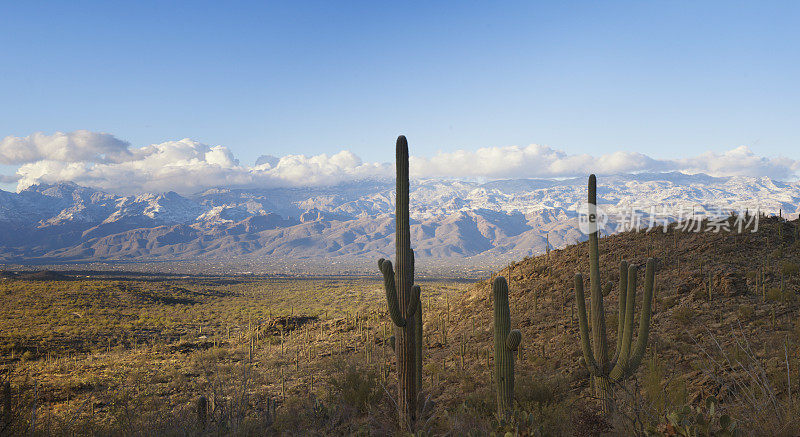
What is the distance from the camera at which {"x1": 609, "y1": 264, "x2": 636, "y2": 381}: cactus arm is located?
24.5ft

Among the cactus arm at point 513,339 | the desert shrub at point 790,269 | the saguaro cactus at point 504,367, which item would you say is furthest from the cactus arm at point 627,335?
the desert shrub at point 790,269

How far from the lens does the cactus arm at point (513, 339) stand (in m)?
6.15

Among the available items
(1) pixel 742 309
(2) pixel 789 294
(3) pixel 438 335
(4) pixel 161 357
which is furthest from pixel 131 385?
(2) pixel 789 294

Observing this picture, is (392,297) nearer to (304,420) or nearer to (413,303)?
(413,303)

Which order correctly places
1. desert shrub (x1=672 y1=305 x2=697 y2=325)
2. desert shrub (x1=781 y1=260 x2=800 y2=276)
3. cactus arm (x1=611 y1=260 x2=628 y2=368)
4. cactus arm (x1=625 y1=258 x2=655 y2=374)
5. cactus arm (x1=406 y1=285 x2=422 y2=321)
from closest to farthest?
1. cactus arm (x1=406 y1=285 x2=422 y2=321)
2. cactus arm (x1=625 y1=258 x2=655 y2=374)
3. cactus arm (x1=611 y1=260 x2=628 y2=368)
4. desert shrub (x1=672 y1=305 x2=697 y2=325)
5. desert shrub (x1=781 y1=260 x2=800 y2=276)

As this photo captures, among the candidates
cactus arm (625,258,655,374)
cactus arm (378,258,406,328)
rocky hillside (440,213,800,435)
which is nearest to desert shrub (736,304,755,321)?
rocky hillside (440,213,800,435)

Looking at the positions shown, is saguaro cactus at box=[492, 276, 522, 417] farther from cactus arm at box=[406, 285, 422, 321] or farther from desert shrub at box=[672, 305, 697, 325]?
desert shrub at box=[672, 305, 697, 325]

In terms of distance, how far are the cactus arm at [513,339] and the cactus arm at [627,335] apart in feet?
8.62

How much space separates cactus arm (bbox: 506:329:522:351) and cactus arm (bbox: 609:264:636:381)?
2.63 meters

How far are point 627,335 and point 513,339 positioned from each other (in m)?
2.81

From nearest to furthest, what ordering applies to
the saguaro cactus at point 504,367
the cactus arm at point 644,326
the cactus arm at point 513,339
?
the cactus arm at point 513,339 < the saguaro cactus at point 504,367 < the cactus arm at point 644,326

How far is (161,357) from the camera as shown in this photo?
1897cm

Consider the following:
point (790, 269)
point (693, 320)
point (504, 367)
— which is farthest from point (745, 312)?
point (504, 367)

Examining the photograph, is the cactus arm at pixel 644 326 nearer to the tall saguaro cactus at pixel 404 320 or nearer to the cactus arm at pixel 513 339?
the cactus arm at pixel 513 339
